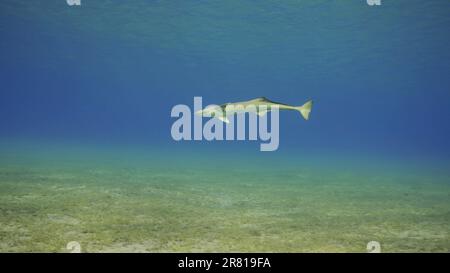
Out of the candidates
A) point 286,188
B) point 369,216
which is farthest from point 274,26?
point 369,216

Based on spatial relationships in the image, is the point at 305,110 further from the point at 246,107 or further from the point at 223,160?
the point at 223,160

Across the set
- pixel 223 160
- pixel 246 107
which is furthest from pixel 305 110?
pixel 223 160

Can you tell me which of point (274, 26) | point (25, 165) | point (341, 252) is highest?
point (274, 26)

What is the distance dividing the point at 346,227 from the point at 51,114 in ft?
574

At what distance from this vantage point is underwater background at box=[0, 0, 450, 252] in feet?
28.1

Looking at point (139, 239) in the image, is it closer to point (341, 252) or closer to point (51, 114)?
point (341, 252)

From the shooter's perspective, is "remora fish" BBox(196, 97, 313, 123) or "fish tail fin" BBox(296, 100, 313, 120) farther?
"fish tail fin" BBox(296, 100, 313, 120)

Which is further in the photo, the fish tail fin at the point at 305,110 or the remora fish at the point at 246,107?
the fish tail fin at the point at 305,110

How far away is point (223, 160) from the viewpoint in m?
29.5

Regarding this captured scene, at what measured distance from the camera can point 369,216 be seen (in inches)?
425

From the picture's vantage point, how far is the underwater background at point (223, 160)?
8555 millimetres

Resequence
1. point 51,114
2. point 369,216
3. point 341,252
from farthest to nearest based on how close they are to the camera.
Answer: point 51,114 → point 369,216 → point 341,252

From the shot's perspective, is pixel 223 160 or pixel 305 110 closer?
pixel 305 110
